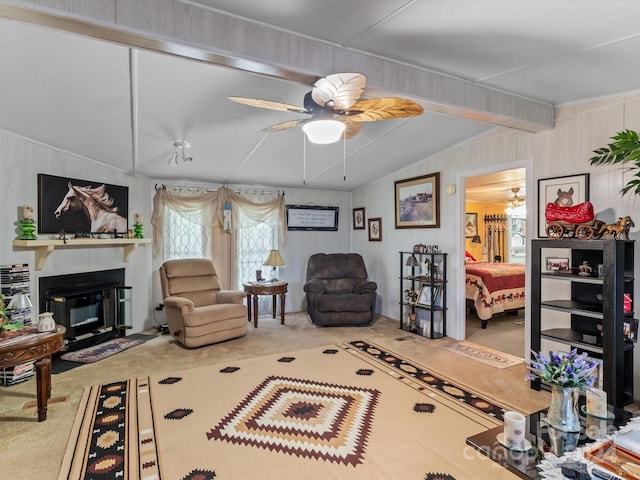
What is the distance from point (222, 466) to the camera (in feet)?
6.49

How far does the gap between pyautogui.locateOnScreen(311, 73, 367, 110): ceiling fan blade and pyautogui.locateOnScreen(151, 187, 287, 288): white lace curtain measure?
12.2 feet

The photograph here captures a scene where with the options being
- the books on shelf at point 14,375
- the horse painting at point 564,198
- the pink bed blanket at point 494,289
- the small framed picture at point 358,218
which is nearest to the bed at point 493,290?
the pink bed blanket at point 494,289

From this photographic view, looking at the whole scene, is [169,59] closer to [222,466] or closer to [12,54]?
[12,54]

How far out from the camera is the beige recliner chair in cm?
397

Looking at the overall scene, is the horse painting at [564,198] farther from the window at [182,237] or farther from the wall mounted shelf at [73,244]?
the wall mounted shelf at [73,244]

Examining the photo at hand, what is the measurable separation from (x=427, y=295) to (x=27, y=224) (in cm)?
436

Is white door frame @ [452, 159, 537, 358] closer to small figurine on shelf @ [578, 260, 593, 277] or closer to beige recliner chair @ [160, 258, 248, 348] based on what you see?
small figurine on shelf @ [578, 260, 593, 277]

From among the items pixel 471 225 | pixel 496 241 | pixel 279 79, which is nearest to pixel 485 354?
pixel 279 79

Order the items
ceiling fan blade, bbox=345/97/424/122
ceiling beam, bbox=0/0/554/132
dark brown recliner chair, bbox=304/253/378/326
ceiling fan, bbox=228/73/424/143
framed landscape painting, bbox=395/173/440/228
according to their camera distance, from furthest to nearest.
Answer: dark brown recliner chair, bbox=304/253/378/326
framed landscape painting, bbox=395/173/440/228
ceiling fan blade, bbox=345/97/424/122
ceiling fan, bbox=228/73/424/143
ceiling beam, bbox=0/0/554/132

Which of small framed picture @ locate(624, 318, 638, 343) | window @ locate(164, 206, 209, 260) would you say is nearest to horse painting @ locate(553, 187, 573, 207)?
small framed picture @ locate(624, 318, 638, 343)

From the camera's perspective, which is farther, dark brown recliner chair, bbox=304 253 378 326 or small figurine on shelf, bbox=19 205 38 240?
dark brown recliner chair, bbox=304 253 378 326

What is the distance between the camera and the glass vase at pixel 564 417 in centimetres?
166

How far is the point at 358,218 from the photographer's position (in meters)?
6.29

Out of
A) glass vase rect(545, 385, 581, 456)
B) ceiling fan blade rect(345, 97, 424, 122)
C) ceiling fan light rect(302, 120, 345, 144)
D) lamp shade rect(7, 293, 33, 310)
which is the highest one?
ceiling fan blade rect(345, 97, 424, 122)
